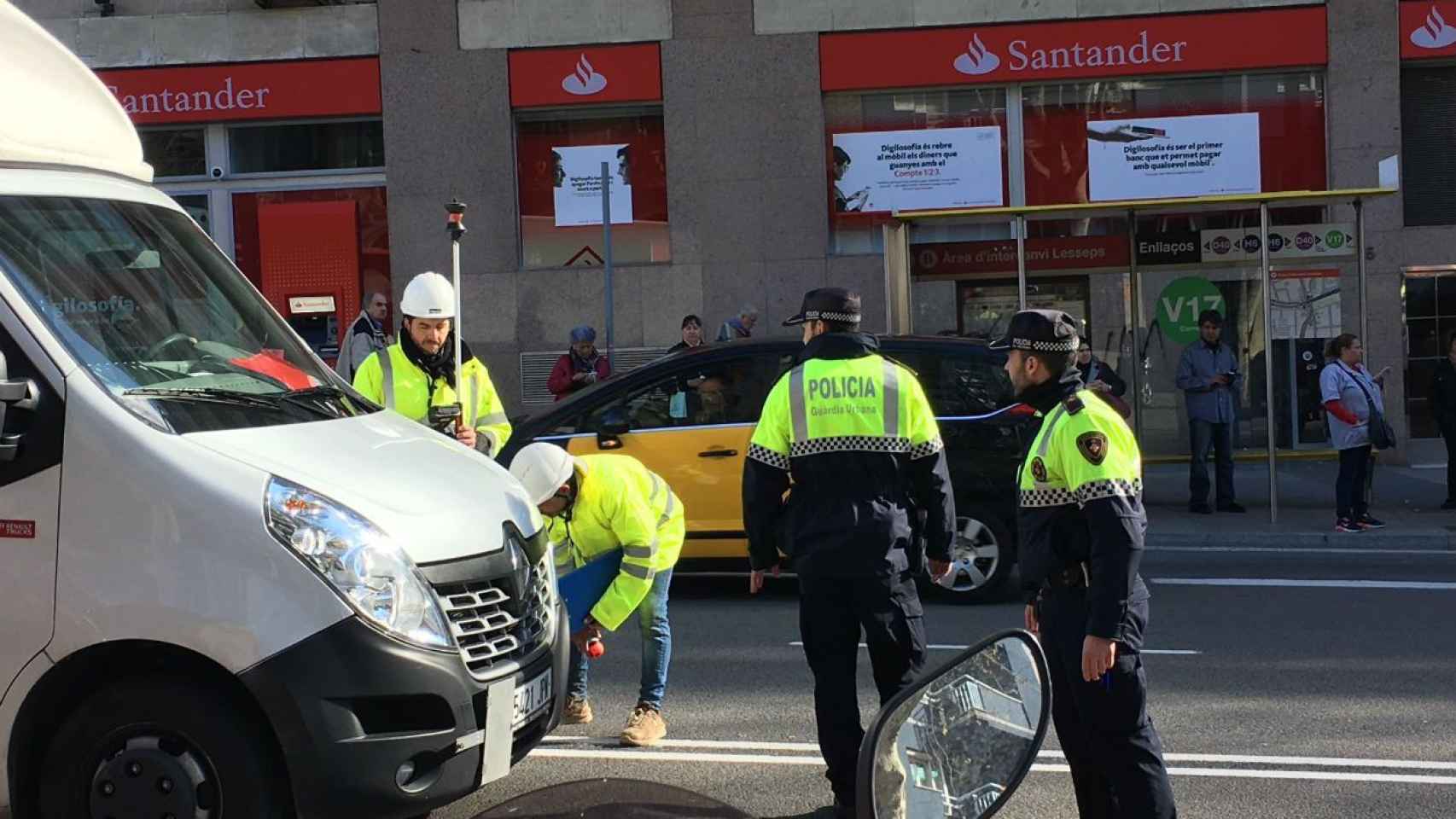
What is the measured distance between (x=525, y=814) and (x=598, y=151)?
15.9 meters

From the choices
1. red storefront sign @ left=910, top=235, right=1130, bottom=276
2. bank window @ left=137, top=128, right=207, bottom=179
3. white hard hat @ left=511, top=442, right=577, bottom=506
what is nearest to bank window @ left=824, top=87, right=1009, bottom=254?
red storefront sign @ left=910, top=235, right=1130, bottom=276

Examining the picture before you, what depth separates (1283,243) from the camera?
15641 millimetres

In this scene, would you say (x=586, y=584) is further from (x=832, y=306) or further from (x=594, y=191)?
(x=594, y=191)

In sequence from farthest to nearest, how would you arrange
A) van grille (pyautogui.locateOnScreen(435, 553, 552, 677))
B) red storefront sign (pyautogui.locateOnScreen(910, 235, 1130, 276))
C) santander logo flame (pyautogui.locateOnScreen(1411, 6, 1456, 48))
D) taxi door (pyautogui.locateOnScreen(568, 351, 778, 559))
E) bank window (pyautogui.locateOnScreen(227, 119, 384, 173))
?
bank window (pyautogui.locateOnScreen(227, 119, 384, 173)) → santander logo flame (pyautogui.locateOnScreen(1411, 6, 1456, 48)) → red storefront sign (pyautogui.locateOnScreen(910, 235, 1130, 276)) → taxi door (pyautogui.locateOnScreen(568, 351, 778, 559)) → van grille (pyautogui.locateOnScreen(435, 553, 552, 677))

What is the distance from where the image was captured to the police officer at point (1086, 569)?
4.32m

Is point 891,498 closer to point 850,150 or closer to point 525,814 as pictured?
point 525,814

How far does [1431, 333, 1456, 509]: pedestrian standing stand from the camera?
1430 centimetres

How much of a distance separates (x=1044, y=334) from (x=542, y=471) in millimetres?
2120

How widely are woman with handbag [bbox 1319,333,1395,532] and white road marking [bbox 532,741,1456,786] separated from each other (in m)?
7.64

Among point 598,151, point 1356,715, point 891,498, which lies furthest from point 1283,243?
point 891,498

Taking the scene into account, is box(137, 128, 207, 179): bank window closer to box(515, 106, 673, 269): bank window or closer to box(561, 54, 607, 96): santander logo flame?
box(515, 106, 673, 269): bank window

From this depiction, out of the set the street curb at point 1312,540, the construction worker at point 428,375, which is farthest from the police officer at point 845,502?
the street curb at point 1312,540

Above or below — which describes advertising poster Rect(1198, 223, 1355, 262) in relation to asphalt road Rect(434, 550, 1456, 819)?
above

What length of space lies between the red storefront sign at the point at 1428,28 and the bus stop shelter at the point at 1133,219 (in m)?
2.42
